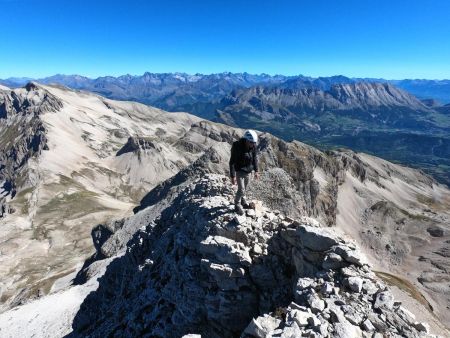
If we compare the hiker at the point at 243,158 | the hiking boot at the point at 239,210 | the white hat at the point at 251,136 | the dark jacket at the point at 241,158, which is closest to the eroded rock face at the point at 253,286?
the hiking boot at the point at 239,210

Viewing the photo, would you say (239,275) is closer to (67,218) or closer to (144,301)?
(144,301)

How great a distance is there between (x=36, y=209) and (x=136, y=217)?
407ft

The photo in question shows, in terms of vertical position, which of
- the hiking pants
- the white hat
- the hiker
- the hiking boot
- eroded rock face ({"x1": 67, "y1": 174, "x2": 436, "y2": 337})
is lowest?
eroded rock face ({"x1": 67, "y1": 174, "x2": 436, "y2": 337})

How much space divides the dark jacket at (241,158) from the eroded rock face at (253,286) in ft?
10.00

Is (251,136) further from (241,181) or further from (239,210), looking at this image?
(239,210)

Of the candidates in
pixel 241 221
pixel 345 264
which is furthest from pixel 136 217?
pixel 345 264

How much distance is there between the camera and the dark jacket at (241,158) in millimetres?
22909

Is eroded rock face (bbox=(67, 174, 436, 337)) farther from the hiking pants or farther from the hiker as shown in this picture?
the hiker

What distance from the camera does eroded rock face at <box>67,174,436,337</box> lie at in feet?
49.9

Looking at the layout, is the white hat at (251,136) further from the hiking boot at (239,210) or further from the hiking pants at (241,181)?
the hiking boot at (239,210)

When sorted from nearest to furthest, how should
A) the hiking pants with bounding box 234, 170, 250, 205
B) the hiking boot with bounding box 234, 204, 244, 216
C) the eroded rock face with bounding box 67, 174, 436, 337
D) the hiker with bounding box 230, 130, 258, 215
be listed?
1. the eroded rock face with bounding box 67, 174, 436, 337
2. the hiker with bounding box 230, 130, 258, 215
3. the hiking pants with bounding box 234, 170, 250, 205
4. the hiking boot with bounding box 234, 204, 244, 216

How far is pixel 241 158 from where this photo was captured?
23109 mm

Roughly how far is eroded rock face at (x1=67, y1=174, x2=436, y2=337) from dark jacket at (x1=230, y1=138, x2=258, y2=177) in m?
3.05

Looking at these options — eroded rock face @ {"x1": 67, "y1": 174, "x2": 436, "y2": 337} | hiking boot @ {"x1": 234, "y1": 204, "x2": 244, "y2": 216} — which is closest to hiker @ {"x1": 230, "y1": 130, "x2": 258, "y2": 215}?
hiking boot @ {"x1": 234, "y1": 204, "x2": 244, "y2": 216}
